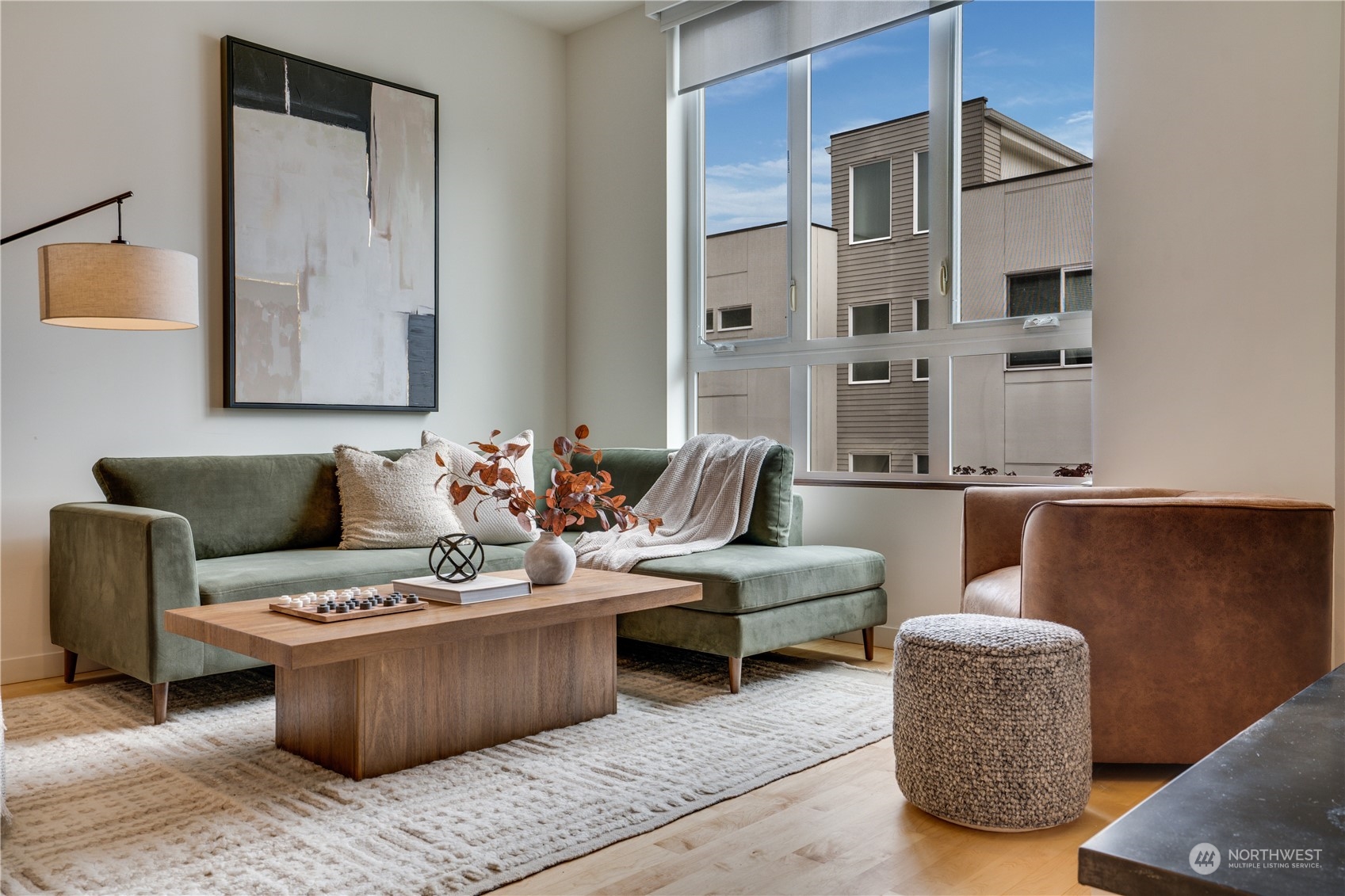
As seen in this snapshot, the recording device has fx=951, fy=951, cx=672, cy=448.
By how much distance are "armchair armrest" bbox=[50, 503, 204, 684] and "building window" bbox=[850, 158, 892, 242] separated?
115 inches

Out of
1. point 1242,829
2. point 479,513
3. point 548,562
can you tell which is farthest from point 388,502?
point 1242,829

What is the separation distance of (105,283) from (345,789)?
5.64 ft

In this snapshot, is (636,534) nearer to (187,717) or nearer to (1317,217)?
(187,717)

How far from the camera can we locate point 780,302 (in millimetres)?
4477

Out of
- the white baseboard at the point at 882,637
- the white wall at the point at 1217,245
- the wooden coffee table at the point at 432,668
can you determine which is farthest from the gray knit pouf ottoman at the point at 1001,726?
the white baseboard at the point at 882,637

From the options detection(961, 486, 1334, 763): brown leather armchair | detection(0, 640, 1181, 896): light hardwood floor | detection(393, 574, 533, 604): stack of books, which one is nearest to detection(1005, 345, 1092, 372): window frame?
detection(961, 486, 1334, 763): brown leather armchair

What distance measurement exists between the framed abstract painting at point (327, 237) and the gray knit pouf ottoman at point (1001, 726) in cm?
295

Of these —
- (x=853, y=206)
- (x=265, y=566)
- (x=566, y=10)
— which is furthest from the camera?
(x=566, y=10)

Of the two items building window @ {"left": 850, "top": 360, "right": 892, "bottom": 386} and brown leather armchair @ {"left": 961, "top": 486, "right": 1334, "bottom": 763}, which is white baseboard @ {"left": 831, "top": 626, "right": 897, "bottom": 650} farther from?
brown leather armchair @ {"left": 961, "top": 486, "right": 1334, "bottom": 763}

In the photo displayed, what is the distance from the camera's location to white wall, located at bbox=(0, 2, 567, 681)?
10.9ft

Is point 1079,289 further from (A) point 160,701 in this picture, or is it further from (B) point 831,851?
(A) point 160,701

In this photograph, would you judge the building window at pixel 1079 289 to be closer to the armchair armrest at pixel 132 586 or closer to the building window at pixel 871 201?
the building window at pixel 871 201

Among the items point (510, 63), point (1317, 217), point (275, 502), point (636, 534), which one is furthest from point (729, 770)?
point (510, 63)

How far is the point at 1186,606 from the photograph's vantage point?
2.23 meters
